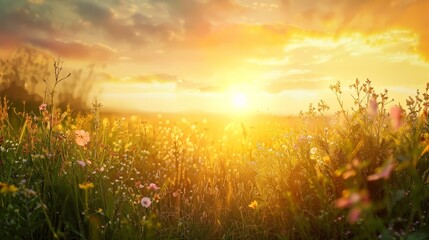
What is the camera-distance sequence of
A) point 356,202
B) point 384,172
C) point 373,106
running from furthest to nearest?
1. point 373,106
2. point 356,202
3. point 384,172

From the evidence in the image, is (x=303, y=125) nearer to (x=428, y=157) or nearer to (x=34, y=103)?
(x=428, y=157)

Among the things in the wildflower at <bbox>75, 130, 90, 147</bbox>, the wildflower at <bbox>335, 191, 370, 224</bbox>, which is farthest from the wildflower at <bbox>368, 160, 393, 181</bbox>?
the wildflower at <bbox>75, 130, 90, 147</bbox>

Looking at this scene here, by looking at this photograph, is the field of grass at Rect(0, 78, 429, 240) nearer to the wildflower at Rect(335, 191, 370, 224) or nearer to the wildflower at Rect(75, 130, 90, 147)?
the wildflower at Rect(75, 130, 90, 147)

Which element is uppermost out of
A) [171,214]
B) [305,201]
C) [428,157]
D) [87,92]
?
[87,92]

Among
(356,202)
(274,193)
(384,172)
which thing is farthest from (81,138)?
(384,172)

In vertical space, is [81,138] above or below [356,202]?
above

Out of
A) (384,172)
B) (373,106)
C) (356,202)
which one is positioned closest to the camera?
(384,172)

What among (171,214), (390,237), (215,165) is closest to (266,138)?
(215,165)

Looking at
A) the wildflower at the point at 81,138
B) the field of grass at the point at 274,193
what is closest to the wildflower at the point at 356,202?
the field of grass at the point at 274,193

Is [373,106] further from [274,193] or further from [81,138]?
[81,138]

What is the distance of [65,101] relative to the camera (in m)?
12.2

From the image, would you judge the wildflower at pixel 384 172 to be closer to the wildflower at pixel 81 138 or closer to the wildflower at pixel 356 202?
the wildflower at pixel 356 202

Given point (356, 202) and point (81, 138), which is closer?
point (356, 202)

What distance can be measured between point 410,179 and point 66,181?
301 cm
